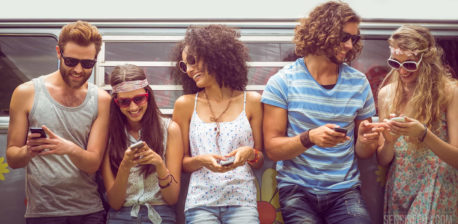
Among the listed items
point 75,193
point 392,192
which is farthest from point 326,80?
Result: point 75,193

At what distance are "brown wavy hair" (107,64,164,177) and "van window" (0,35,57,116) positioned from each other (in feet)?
2.80

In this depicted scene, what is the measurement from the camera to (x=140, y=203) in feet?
8.80

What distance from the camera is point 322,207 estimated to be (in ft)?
8.75

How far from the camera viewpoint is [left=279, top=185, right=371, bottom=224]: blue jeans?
2568 millimetres

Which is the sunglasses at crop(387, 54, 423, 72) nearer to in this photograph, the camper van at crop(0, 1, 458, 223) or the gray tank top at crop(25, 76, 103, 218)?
the camper van at crop(0, 1, 458, 223)

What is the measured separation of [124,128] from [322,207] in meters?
1.44

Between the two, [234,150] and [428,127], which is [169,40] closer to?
[234,150]

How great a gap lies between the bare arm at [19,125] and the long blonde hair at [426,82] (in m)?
2.48

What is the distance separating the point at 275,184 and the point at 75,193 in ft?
4.54

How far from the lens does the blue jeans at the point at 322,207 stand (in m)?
2.57

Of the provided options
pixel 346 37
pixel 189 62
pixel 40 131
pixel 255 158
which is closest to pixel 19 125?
pixel 40 131

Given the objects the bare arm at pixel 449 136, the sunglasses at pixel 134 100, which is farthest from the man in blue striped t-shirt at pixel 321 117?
the sunglasses at pixel 134 100

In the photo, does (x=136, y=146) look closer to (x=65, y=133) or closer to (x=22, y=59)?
(x=65, y=133)

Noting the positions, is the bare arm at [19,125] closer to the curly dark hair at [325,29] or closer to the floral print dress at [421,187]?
the curly dark hair at [325,29]
